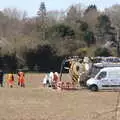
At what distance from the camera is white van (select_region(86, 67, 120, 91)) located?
36781 millimetres

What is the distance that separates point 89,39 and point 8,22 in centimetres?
2591

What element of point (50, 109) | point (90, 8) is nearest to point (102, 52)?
point (90, 8)

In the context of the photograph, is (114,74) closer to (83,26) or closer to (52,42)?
(52,42)

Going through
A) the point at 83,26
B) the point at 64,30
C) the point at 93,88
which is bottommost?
the point at 93,88

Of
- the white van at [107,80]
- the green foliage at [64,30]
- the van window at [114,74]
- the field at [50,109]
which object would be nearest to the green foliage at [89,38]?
the green foliage at [64,30]

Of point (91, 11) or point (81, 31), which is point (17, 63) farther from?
point (91, 11)

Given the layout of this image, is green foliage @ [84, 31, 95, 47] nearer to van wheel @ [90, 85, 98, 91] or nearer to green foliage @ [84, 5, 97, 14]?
green foliage @ [84, 5, 97, 14]

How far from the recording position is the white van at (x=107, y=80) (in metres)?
36.8

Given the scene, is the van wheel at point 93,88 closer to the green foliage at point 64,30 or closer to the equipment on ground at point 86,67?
the equipment on ground at point 86,67

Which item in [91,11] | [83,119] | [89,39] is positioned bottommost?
[83,119]

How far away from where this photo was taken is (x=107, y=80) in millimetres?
36781

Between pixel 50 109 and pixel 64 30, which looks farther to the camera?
pixel 64 30

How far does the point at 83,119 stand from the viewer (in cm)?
1859

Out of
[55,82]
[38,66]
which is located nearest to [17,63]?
[38,66]
